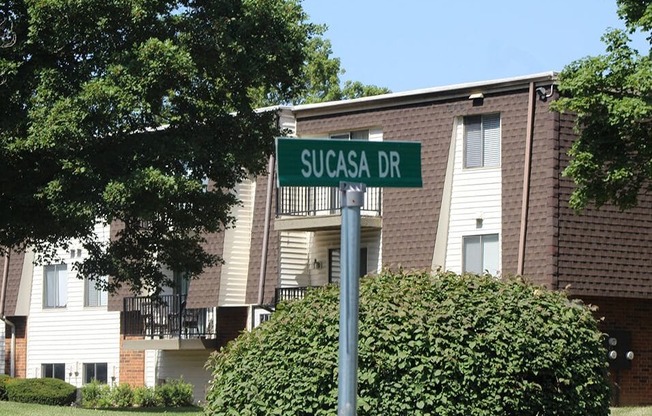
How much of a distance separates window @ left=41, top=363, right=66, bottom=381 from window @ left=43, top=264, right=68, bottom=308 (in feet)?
6.17

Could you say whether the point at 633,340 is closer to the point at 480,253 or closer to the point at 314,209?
the point at 480,253

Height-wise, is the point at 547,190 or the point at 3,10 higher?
the point at 3,10

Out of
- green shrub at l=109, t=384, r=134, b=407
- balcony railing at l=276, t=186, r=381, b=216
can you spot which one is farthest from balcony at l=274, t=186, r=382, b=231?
green shrub at l=109, t=384, r=134, b=407

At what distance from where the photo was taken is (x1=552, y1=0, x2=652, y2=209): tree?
2380 cm

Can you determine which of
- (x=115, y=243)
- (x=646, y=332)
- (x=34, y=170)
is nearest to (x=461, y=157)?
(x=646, y=332)

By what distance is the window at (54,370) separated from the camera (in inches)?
1645

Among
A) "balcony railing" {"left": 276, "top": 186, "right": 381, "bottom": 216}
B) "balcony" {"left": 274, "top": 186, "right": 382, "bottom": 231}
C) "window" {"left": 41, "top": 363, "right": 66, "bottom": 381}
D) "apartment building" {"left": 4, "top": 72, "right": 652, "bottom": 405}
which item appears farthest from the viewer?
"window" {"left": 41, "top": 363, "right": 66, "bottom": 381}

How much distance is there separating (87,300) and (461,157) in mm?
14598

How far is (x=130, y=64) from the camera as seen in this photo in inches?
952

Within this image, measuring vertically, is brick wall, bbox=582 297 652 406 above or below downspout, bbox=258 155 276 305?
below

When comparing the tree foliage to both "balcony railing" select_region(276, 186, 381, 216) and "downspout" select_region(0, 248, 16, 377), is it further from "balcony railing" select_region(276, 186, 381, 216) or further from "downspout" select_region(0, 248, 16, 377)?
"downspout" select_region(0, 248, 16, 377)

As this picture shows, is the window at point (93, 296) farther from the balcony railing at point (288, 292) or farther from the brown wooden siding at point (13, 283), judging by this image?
the balcony railing at point (288, 292)

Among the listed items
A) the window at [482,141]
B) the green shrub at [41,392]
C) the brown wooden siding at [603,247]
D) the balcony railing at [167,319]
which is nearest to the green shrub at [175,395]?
the balcony railing at [167,319]

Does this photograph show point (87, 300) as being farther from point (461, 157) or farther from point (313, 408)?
point (313, 408)
